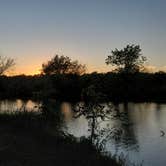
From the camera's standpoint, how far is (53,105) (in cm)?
2522

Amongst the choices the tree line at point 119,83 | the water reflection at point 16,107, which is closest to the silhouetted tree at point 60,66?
the tree line at point 119,83

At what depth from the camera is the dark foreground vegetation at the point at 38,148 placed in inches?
458

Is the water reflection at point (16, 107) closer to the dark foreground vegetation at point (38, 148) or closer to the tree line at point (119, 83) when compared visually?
the dark foreground vegetation at point (38, 148)

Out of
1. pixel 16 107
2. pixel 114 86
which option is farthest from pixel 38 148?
pixel 114 86

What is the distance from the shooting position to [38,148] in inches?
544

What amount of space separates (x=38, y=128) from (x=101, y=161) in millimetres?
6181

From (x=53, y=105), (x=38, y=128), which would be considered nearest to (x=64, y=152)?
(x=38, y=128)

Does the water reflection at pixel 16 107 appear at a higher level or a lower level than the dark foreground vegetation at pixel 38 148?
higher

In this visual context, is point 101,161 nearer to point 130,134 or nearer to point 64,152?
point 64,152

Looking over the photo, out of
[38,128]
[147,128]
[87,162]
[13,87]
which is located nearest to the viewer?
[87,162]

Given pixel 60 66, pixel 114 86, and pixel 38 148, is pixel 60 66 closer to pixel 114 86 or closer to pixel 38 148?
pixel 114 86

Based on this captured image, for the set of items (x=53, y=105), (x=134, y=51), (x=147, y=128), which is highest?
(x=134, y=51)

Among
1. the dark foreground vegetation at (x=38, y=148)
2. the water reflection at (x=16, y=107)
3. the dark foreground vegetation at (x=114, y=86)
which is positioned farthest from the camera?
the dark foreground vegetation at (x=114, y=86)

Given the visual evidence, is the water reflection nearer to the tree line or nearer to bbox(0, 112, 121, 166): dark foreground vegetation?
bbox(0, 112, 121, 166): dark foreground vegetation
